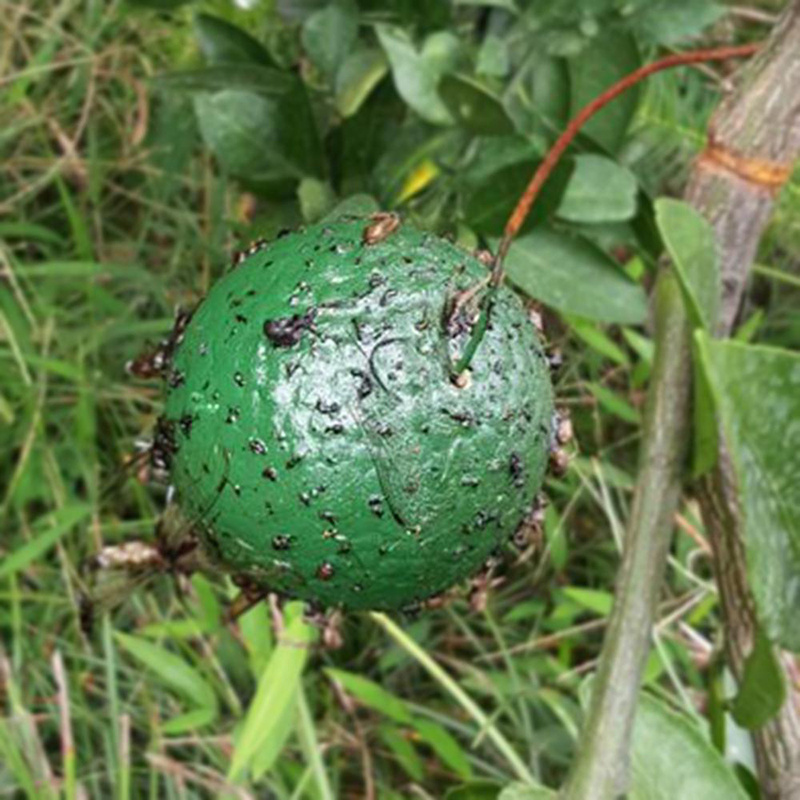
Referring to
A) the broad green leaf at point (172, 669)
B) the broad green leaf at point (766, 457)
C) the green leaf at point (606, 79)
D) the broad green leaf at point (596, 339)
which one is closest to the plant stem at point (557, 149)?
the broad green leaf at point (766, 457)

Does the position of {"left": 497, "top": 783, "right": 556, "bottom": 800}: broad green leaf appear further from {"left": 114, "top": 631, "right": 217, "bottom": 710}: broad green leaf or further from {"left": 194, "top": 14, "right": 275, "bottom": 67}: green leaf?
{"left": 194, "top": 14, "right": 275, "bottom": 67}: green leaf

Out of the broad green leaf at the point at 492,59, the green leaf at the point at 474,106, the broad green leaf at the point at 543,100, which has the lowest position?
the broad green leaf at the point at 543,100

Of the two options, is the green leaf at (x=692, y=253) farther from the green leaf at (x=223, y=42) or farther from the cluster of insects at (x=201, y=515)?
the green leaf at (x=223, y=42)

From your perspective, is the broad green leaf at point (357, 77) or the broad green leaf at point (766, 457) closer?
the broad green leaf at point (766, 457)

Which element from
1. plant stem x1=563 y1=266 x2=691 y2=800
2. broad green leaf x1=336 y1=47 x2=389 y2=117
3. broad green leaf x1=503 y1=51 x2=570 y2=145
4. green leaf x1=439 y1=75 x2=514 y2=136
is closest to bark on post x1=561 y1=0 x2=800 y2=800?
plant stem x1=563 y1=266 x2=691 y2=800

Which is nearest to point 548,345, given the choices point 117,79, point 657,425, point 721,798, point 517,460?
point 517,460

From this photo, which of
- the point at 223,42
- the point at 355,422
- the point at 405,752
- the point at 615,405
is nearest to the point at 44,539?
the point at 405,752
